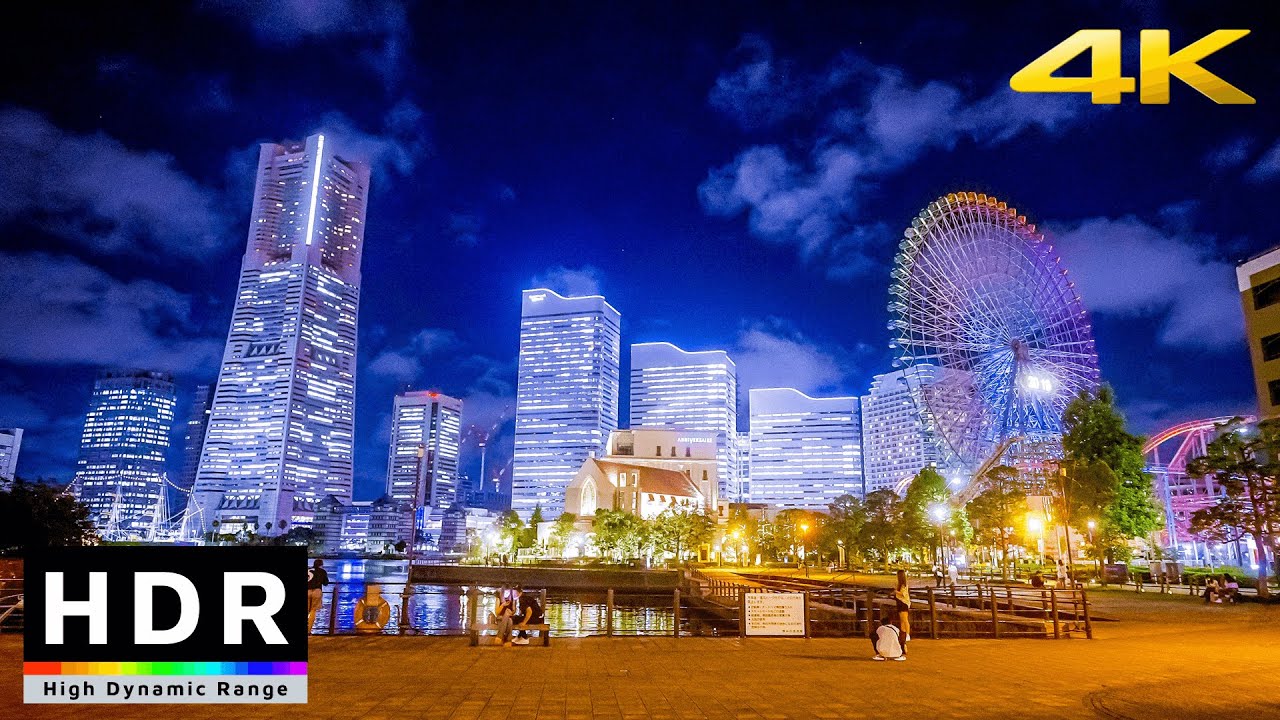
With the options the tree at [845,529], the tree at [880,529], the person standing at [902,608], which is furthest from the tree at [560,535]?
the person standing at [902,608]

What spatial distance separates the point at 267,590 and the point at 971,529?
85587 millimetres

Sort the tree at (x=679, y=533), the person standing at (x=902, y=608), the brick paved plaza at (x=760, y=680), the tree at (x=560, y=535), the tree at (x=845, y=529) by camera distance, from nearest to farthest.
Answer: the brick paved plaza at (x=760, y=680) < the person standing at (x=902, y=608) < the tree at (x=845, y=529) < the tree at (x=679, y=533) < the tree at (x=560, y=535)

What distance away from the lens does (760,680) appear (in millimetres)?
13695

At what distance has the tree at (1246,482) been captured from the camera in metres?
42.8

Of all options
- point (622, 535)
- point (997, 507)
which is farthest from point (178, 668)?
point (622, 535)

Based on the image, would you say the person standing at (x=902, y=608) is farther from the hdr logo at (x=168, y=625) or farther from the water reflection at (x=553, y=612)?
the water reflection at (x=553, y=612)

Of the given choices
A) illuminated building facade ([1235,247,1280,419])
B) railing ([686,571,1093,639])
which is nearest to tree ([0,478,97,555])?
railing ([686,571,1093,639])

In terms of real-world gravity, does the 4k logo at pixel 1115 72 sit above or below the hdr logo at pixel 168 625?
above

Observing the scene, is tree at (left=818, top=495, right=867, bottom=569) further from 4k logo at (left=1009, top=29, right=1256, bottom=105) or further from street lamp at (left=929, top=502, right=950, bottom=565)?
4k logo at (left=1009, top=29, right=1256, bottom=105)

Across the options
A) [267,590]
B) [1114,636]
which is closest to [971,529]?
[1114,636]

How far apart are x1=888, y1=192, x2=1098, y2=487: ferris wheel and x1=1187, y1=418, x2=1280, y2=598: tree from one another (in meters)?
19.4

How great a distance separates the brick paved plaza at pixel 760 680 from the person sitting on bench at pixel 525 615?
0.49m

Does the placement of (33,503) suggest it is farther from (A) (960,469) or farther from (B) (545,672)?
(A) (960,469)

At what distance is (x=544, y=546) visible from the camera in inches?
5251
